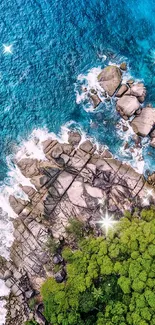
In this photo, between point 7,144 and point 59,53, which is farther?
point 59,53

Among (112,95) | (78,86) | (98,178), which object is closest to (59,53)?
(78,86)

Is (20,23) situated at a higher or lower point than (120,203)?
higher

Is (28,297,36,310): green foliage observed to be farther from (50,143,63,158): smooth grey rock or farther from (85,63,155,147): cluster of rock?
(85,63,155,147): cluster of rock

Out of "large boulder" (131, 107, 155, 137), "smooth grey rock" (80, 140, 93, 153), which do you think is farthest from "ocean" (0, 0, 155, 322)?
"large boulder" (131, 107, 155, 137)

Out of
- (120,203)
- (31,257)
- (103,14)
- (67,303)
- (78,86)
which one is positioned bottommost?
(67,303)

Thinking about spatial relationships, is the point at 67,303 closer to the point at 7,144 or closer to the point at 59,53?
the point at 7,144

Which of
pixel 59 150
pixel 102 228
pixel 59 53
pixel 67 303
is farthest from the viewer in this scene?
pixel 59 53

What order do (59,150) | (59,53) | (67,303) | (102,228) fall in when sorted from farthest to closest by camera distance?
(59,53) → (59,150) → (102,228) → (67,303)
